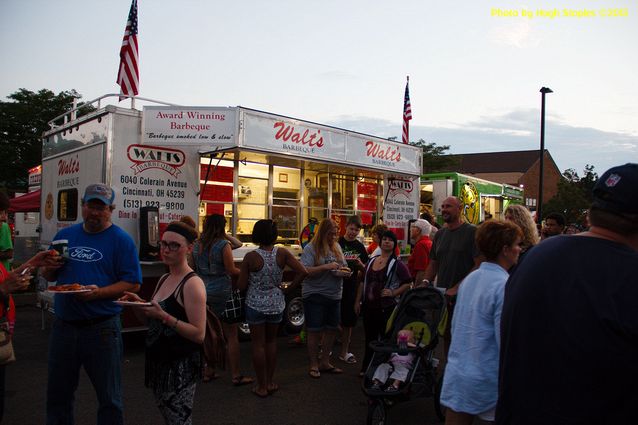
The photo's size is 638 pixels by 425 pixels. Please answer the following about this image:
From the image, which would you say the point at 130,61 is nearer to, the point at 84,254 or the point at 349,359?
the point at 349,359

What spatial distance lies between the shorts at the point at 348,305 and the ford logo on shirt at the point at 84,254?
13.2ft

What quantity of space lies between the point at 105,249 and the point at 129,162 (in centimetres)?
393

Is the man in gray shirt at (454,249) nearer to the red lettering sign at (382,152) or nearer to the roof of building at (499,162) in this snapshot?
the red lettering sign at (382,152)

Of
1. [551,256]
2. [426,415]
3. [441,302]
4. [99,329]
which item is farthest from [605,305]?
[426,415]

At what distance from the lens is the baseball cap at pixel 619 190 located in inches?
66.6

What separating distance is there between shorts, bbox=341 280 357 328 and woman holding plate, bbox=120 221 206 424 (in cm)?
395

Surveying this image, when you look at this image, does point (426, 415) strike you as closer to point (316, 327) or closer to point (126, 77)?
point (316, 327)

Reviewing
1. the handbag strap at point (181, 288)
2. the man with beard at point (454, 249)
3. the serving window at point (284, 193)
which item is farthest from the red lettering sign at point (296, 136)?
the handbag strap at point (181, 288)

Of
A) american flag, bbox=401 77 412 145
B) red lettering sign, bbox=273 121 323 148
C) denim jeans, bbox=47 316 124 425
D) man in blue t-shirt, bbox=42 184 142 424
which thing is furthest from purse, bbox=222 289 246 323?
american flag, bbox=401 77 412 145

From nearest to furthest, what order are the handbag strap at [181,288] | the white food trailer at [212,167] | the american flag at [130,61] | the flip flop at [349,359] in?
the handbag strap at [181,288], the flip flop at [349,359], the white food trailer at [212,167], the american flag at [130,61]

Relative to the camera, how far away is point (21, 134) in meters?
28.9

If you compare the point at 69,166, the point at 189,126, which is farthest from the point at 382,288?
the point at 69,166

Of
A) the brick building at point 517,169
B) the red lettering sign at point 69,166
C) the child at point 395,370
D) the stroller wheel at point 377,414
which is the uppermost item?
the brick building at point 517,169

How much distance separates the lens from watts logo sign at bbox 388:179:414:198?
1070 centimetres
